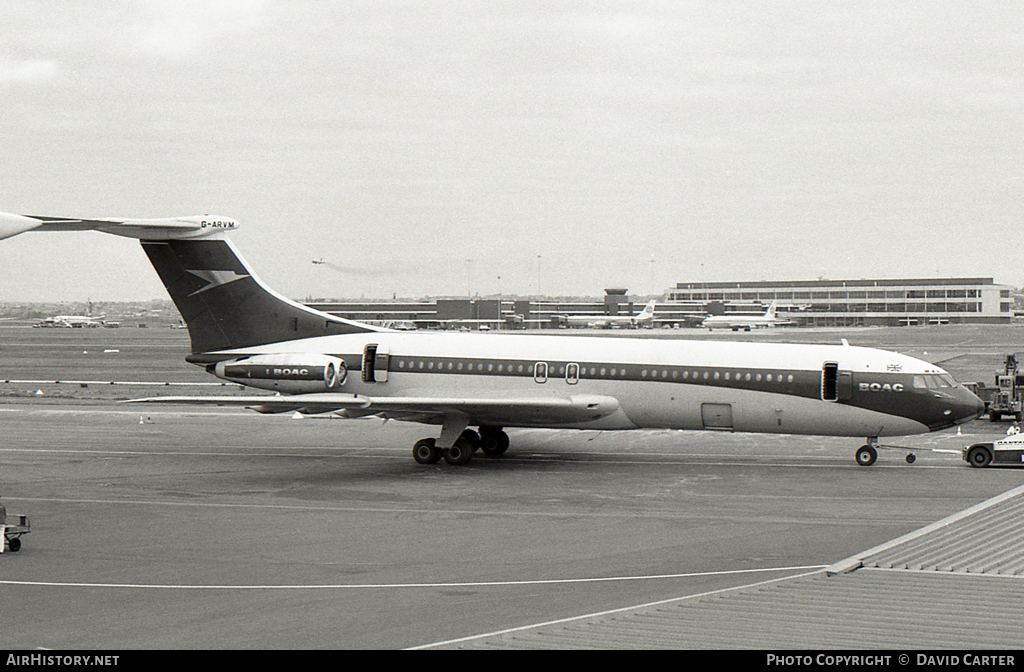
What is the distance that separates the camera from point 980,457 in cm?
3166

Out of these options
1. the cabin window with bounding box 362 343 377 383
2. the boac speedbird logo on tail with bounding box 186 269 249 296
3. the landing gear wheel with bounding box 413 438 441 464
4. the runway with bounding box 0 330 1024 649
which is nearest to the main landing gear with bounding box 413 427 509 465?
the landing gear wheel with bounding box 413 438 441 464

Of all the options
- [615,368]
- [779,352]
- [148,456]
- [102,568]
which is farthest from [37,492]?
[779,352]

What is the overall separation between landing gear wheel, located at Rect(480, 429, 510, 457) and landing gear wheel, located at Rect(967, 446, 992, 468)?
1440 cm

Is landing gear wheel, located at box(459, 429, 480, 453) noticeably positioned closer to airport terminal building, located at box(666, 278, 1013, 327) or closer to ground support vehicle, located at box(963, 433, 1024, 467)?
ground support vehicle, located at box(963, 433, 1024, 467)

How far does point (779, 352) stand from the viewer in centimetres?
3288

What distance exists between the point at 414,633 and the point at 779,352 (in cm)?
2098

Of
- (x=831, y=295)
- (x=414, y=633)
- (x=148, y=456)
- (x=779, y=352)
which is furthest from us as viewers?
(x=831, y=295)

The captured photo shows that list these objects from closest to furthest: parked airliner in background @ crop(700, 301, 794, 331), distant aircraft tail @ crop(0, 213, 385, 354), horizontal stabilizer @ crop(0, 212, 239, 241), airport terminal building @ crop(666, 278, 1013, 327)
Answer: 1. horizontal stabilizer @ crop(0, 212, 239, 241)
2. distant aircraft tail @ crop(0, 213, 385, 354)
3. parked airliner in background @ crop(700, 301, 794, 331)
4. airport terminal building @ crop(666, 278, 1013, 327)

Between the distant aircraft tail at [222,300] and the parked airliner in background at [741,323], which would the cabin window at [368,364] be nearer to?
the distant aircraft tail at [222,300]

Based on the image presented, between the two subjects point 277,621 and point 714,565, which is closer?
point 277,621

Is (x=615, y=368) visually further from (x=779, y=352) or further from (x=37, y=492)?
(x=37, y=492)

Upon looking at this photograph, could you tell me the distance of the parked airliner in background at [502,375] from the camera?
31938 millimetres

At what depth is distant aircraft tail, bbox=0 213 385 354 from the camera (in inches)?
1412

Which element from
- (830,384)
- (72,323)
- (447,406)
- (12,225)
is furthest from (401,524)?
(72,323)
